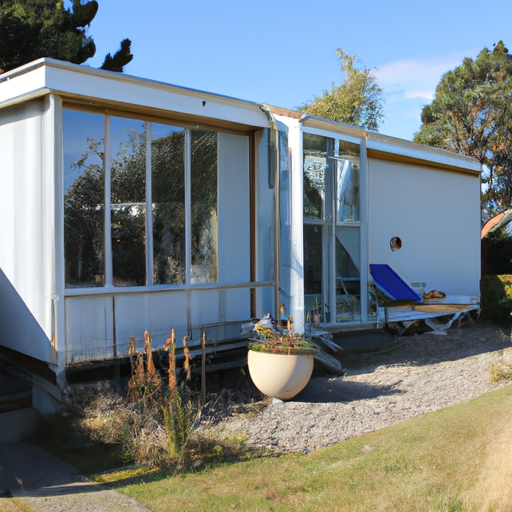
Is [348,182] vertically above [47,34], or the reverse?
[47,34]

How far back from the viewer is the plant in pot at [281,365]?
21.2ft

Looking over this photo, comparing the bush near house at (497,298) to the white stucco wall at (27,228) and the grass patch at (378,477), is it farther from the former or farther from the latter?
the white stucco wall at (27,228)

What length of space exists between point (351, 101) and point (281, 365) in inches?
760

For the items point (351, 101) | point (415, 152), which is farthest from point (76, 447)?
point (351, 101)

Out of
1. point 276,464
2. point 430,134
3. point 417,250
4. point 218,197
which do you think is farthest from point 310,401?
point 430,134

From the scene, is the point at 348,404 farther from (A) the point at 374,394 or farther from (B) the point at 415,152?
(B) the point at 415,152

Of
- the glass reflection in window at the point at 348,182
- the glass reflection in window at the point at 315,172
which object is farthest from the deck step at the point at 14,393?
the glass reflection in window at the point at 348,182

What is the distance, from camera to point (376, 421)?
6008 mm

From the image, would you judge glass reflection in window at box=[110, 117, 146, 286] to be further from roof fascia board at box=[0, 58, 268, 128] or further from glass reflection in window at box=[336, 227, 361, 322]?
glass reflection in window at box=[336, 227, 361, 322]

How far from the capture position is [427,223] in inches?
437

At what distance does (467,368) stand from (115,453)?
4.88 meters

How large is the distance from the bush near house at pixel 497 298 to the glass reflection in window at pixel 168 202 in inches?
295

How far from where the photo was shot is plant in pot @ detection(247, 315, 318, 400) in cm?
648

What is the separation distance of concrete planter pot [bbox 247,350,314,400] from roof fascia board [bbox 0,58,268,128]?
3007 mm
